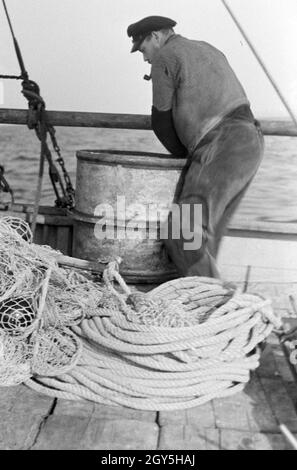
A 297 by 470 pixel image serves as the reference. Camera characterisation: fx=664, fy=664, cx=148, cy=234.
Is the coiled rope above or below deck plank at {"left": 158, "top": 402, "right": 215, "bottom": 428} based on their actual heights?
above

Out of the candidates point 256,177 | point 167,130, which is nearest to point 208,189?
point 167,130

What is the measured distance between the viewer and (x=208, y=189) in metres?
4.03

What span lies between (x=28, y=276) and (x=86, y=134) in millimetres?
53906

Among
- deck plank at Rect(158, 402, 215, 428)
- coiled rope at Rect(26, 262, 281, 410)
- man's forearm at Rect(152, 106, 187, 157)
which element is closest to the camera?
deck plank at Rect(158, 402, 215, 428)

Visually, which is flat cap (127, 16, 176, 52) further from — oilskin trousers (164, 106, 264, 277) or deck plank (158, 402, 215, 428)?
deck plank (158, 402, 215, 428)

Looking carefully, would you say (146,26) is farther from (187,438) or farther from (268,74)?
(187,438)

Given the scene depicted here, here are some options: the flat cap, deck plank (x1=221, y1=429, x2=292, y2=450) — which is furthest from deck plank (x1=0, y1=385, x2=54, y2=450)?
the flat cap

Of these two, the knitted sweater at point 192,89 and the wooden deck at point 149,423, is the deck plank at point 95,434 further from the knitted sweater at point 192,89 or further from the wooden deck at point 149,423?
the knitted sweater at point 192,89

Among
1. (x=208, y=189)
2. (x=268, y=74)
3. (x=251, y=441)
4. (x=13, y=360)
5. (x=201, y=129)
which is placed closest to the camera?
(x=251, y=441)

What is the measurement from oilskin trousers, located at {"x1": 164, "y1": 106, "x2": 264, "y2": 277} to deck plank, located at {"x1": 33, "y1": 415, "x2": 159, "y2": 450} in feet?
Result: 5.27

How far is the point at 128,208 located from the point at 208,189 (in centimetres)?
51

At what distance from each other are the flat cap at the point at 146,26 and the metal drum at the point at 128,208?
0.86 m

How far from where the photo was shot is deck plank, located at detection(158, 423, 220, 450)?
2420 mm
